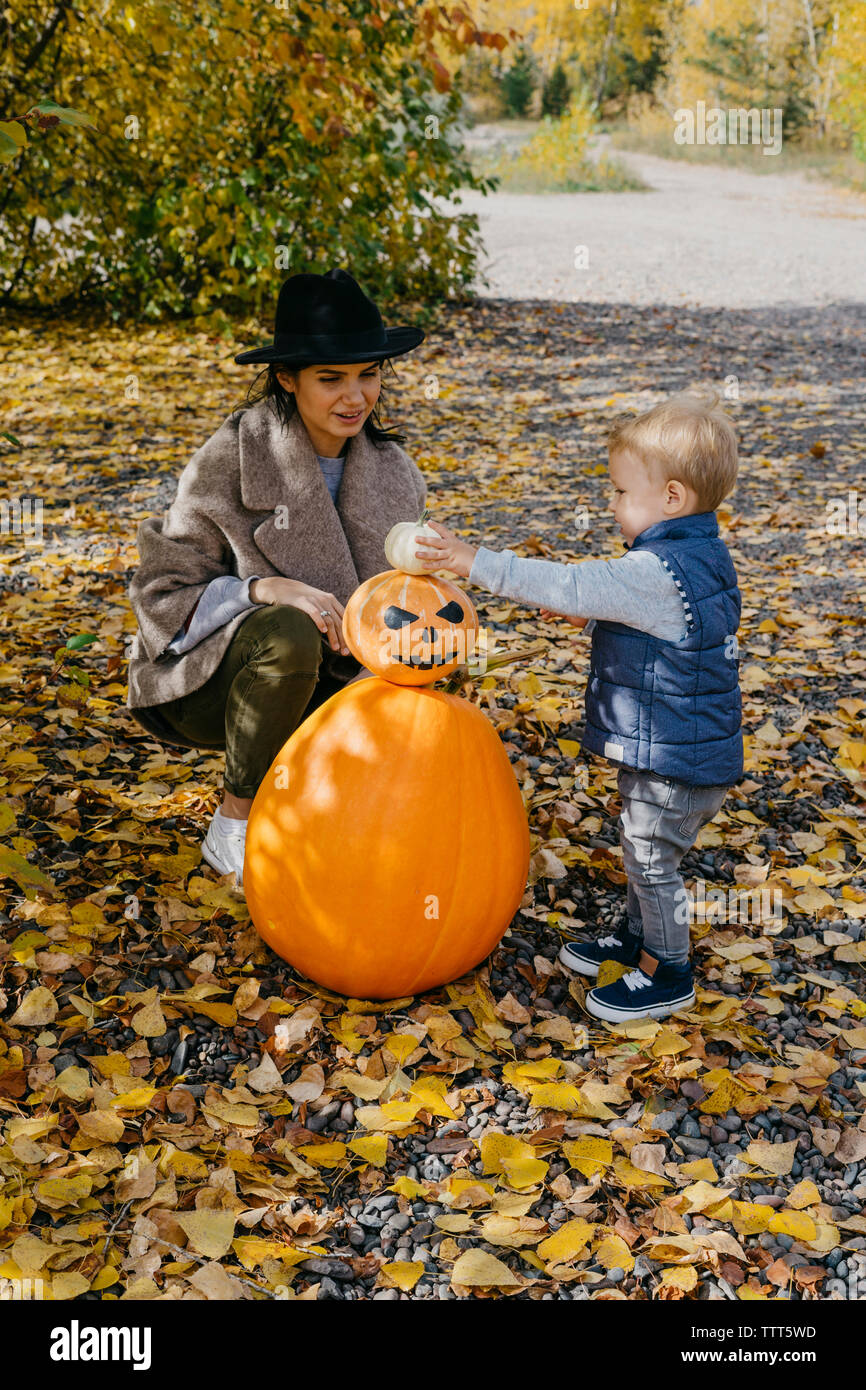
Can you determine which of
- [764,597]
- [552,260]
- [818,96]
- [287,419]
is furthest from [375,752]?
[818,96]

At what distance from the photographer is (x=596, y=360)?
10188 millimetres

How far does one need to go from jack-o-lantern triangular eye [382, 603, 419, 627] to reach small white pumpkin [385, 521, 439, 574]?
0.10 m

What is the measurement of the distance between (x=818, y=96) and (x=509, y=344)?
2655 centimetres

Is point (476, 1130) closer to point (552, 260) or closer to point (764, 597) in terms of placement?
point (764, 597)

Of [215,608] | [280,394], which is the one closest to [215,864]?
[215,608]

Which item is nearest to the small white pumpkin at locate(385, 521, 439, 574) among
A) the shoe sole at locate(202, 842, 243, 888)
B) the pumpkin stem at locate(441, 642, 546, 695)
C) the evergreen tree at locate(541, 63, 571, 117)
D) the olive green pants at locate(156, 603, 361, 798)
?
the pumpkin stem at locate(441, 642, 546, 695)

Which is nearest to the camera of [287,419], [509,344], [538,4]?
[287,419]

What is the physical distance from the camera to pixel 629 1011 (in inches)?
107

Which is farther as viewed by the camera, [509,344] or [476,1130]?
[509,344]

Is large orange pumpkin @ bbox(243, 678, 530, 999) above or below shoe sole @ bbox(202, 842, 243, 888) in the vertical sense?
above

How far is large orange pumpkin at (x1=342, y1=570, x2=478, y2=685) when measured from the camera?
2.56 metres

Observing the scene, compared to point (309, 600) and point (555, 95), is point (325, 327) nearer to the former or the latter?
point (309, 600)

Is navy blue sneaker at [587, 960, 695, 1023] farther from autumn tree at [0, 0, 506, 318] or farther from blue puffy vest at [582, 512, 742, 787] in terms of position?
autumn tree at [0, 0, 506, 318]

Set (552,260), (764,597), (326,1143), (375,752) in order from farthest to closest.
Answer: (552,260) → (764,597) → (375,752) → (326,1143)
